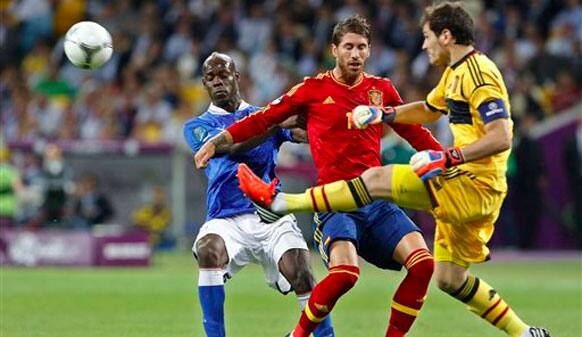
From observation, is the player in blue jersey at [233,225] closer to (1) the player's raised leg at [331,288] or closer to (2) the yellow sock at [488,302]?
(1) the player's raised leg at [331,288]

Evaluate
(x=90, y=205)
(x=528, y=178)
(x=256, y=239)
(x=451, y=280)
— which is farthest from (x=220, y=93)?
(x=528, y=178)

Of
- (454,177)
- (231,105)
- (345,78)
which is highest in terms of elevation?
(345,78)

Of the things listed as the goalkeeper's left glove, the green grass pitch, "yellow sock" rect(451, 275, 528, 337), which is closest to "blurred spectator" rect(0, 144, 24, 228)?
the green grass pitch

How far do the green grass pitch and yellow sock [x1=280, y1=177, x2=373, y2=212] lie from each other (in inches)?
116

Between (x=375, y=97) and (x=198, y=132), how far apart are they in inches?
56.2

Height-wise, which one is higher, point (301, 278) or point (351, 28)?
point (351, 28)

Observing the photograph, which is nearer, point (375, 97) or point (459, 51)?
point (459, 51)

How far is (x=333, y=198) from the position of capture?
9266 mm

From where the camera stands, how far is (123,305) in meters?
15.1

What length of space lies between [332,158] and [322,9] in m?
17.2

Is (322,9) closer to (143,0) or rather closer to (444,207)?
(143,0)

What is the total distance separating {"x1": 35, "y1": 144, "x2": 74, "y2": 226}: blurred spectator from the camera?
890 inches

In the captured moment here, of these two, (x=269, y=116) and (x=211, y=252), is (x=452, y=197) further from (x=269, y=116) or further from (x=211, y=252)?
(x=211, y=252)

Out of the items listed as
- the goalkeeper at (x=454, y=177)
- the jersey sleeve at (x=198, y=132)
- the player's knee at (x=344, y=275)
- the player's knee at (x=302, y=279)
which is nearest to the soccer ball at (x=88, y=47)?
the jersey sleeve at (x=198, y=132)
